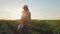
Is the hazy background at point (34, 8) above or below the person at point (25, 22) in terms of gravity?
above

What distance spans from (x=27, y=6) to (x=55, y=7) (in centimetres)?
41

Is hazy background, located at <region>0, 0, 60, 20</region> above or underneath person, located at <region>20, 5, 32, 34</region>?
above

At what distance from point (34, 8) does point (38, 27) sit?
29 cm

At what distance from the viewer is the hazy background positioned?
11.8 ft

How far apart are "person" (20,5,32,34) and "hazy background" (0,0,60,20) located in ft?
0.18

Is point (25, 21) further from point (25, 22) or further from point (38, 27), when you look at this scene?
point (38, 27)

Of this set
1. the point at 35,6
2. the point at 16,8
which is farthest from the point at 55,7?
the point at 16,8

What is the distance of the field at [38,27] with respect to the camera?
354cm

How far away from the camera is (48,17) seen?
361 centimetres

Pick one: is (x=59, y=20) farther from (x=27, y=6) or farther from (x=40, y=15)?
(x=27, y=6)

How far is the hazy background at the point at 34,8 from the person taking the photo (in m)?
3.59

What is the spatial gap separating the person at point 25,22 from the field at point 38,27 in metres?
0.06

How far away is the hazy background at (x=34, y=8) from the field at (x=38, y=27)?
0.07 meters

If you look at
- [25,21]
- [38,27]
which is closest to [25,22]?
[25,21]
